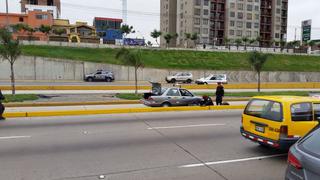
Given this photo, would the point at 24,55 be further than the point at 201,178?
Yes

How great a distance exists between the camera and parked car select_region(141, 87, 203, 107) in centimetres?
1852

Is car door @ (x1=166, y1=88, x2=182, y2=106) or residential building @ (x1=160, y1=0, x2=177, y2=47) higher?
residential building @ (x1=160, y1=0, x2=177, y2=47)

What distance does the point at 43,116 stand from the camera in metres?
15.1

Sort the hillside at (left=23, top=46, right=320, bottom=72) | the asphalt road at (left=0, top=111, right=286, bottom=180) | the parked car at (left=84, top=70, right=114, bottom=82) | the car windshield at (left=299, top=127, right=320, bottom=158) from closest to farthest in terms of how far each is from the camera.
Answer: the car windshield at (left=299, top=127, right=320, bottom=158)
the asphalt road at (left=0, top=111, right=286, bottom=180)
the parked car at (left=84, top=70, right=114, bottom=82)
the hillside at (left=23, top=46, right=320, bottom=72)

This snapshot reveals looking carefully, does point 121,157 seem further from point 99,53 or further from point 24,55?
point 99,53

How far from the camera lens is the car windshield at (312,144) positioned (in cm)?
406

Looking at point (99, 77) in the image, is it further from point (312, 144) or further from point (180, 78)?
point (312, 144)

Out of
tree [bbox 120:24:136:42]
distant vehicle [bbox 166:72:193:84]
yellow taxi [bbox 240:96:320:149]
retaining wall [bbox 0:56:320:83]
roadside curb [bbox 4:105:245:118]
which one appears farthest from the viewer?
tree [bbox 120:24:136:42]

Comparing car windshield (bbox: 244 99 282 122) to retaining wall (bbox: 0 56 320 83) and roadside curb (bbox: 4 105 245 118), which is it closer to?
roadside curb (bbox: 4 105 245 118)

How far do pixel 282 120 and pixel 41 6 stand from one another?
100 metres

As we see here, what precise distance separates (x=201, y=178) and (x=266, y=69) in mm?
56445

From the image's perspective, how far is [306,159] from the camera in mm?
3979

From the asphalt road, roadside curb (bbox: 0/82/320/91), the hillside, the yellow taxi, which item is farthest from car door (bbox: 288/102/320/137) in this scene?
the hillside

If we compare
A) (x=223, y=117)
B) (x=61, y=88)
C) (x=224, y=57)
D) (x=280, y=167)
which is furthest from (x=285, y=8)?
(x=280, y=167)
